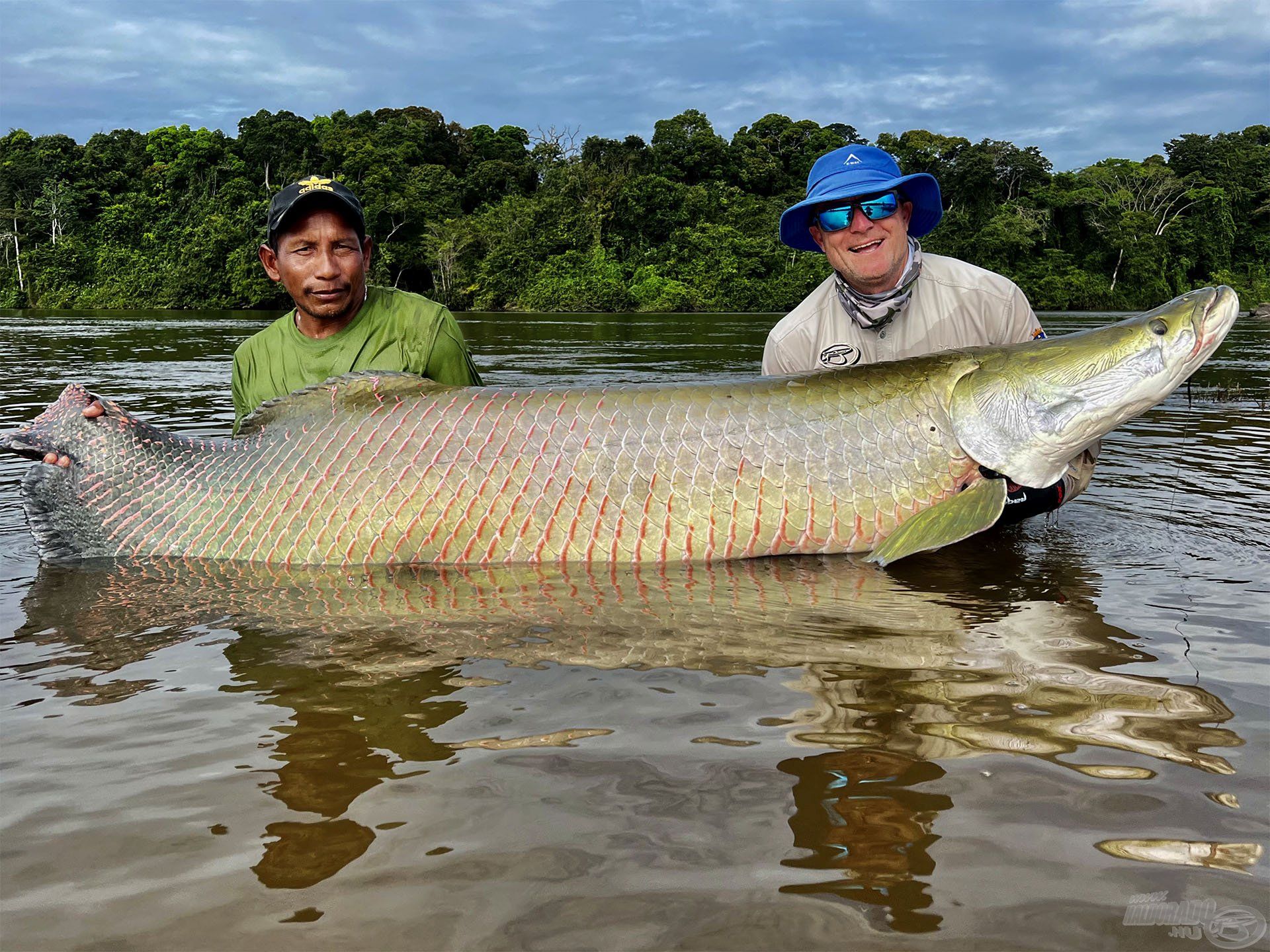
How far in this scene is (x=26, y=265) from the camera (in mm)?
60625

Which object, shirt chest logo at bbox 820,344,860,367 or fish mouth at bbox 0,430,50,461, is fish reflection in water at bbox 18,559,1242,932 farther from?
shirt chest logo at bbox 820,344,860,367

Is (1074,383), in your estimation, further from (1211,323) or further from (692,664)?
(692,664)

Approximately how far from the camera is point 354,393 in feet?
14.5

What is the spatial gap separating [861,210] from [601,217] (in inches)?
2029

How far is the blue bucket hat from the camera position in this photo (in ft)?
15.0

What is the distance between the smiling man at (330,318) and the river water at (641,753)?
4.17 feet

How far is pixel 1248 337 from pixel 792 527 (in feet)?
80.6

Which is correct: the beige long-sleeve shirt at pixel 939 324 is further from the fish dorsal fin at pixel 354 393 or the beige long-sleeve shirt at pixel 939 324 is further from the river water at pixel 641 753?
the fish dorsal fin at pixel 354 393

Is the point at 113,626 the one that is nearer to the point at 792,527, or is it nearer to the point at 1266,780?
the point at 792,527

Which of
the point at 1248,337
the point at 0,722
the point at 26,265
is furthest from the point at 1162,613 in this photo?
the point at 26,265

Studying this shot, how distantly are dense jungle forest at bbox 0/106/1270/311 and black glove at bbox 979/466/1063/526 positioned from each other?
43.4 m

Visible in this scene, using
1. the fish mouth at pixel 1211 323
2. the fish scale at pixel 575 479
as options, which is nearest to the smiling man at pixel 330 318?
the fish scale at pixel 575 479

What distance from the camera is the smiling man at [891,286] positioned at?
4.65 meters

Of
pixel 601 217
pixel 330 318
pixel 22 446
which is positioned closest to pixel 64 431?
pixel 22 446
